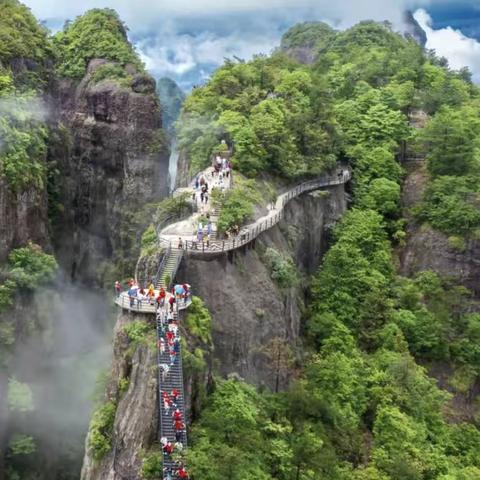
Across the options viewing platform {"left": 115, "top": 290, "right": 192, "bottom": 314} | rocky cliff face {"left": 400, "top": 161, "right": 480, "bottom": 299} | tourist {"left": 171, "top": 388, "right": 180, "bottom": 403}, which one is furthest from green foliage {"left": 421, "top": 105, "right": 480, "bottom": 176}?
tourist {"left": 171, "top": 388, "right": 180, "bottom": 403}

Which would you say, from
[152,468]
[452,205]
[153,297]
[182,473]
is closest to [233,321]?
[153,297]

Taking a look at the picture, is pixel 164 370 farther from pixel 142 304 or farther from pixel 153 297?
pixel 153 297

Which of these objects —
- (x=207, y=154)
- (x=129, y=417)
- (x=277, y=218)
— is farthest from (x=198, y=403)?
(x=207, y=154)

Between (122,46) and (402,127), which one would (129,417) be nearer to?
(402,127)

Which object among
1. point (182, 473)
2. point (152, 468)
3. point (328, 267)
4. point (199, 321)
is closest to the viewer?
point (182, 473)

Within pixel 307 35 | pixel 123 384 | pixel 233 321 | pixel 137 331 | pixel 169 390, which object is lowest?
pixel 123 384

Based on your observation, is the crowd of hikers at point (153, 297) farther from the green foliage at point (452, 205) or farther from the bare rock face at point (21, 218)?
the green foliage at point (452, 205)

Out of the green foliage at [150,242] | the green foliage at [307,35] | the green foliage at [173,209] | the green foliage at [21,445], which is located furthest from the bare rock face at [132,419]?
the green foliage at [307,35]
